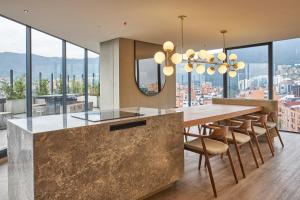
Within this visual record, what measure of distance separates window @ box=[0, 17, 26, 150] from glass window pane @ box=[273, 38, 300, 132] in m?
6.13

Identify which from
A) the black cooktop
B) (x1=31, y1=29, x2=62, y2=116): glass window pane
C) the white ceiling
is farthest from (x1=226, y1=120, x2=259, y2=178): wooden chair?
(x1=31, y1=29, x2=62, y2=116): glass window pane

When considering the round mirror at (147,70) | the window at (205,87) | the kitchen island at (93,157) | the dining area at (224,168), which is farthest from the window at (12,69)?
the window at (205,87)

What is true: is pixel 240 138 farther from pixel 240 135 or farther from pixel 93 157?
pixel 93 157

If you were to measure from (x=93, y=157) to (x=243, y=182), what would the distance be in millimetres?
2011

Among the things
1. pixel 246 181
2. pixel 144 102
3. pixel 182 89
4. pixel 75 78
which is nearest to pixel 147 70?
pixel 144 102

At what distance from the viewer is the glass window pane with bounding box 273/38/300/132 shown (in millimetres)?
5898

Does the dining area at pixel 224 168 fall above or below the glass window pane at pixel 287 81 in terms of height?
below

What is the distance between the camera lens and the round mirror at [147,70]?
574 cm

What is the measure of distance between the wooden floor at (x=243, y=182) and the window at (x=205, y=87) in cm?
390

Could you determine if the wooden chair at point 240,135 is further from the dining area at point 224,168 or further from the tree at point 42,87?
the tree at point 42,87

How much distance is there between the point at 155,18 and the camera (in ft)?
12.8

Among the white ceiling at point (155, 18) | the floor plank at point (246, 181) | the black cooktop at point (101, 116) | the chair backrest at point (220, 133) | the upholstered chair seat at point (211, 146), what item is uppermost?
the white ceiling at point (155, 18)

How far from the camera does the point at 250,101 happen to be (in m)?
5.00

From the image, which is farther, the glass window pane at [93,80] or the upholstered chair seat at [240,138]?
the glass window pane at [93,80]
